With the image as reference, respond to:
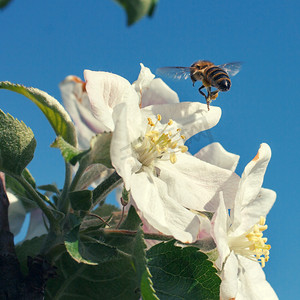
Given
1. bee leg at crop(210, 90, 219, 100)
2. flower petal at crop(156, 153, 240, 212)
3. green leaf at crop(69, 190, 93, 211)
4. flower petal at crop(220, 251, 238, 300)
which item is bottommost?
green leaf at crop(69, 190, 93, 211)

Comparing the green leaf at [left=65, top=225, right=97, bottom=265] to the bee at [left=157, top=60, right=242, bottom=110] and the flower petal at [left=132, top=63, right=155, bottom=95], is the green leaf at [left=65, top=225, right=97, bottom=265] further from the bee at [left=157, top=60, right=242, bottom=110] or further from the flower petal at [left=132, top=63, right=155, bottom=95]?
the bee at [left=157, top=60, right=242, bottom=110]

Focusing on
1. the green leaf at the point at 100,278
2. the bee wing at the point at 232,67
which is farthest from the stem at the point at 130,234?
the bee wing at the point at 232,67

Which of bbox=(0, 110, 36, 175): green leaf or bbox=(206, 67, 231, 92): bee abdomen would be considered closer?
bbox=(0, 110, 36, 175): green leaf

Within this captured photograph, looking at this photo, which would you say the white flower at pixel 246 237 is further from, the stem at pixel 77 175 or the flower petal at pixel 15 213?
the flower petal at pixel 15 213

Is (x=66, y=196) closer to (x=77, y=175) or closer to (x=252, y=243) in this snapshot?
(x=77, y=175)

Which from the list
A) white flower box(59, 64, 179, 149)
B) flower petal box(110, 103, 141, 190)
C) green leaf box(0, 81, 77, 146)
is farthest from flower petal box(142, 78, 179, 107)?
flower petal box(110, 103, 141, 190)

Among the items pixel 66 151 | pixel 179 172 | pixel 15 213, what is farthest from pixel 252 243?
pixel 15 213
